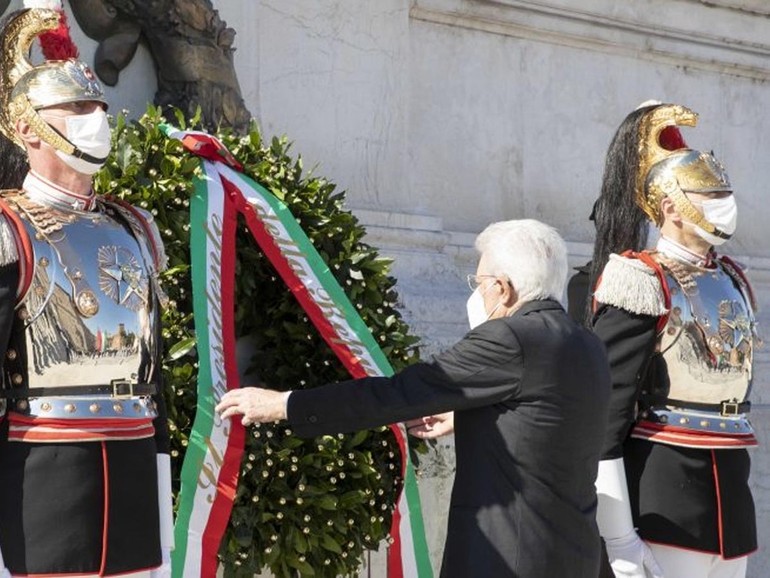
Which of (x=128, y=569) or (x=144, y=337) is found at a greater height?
(x=144, y=337)

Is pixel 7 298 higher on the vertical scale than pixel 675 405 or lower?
higher

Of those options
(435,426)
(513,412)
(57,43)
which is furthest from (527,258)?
(57,43)

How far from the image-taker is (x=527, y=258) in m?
4.09

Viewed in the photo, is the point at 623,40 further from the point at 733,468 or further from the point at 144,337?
the point at 144,337

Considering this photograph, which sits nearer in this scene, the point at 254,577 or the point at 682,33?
the point at 254,577

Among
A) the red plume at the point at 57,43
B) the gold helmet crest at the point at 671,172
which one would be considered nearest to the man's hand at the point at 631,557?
the gold helmet crest at the point at 671,172

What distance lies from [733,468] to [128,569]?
1881mm

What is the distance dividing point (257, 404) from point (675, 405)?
1.36m

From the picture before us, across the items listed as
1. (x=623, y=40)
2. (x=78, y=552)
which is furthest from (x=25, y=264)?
(x=623, y=40)

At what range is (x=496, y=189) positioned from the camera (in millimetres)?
7664

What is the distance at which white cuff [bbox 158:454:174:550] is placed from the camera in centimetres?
414

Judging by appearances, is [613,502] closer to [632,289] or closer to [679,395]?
[679,395]

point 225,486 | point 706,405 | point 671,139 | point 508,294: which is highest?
point 671,139

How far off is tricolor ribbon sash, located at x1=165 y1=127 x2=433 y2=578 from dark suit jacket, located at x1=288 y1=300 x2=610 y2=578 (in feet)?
2.24
